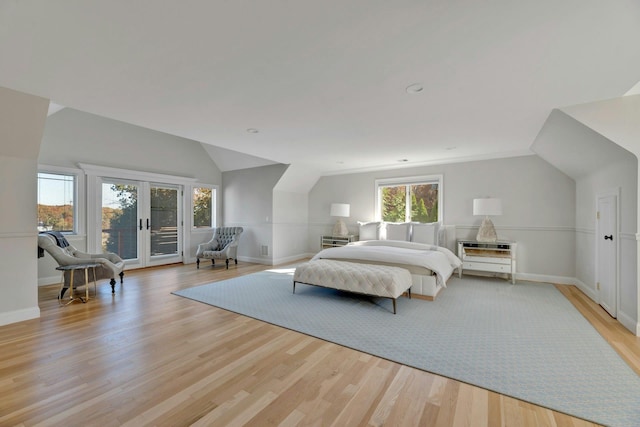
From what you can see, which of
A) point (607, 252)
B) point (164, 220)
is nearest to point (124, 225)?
point (164, 220)

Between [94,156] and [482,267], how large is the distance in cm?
751

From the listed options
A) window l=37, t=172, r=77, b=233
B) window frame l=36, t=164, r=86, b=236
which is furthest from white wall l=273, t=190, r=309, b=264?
window l=37, t=172, r=77, b=233

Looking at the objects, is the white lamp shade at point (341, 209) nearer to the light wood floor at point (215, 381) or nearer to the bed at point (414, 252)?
the bed at point (414, 252)

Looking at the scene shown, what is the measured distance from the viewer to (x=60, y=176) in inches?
190

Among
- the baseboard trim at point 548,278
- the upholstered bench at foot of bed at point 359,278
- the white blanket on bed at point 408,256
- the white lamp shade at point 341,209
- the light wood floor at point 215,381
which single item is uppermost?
the white lamp shade at point 341,209

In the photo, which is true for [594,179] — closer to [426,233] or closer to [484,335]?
[426,233]

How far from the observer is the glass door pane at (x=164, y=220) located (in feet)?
20.3

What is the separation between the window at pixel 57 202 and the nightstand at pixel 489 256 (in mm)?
7189

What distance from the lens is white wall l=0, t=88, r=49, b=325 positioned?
9.20 ft

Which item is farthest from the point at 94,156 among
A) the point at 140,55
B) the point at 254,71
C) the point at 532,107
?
the point at 532,107

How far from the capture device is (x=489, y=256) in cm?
480

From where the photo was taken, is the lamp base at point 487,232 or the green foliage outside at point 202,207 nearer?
the lamp base at point 487,232

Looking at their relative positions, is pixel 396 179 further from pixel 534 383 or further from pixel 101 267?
→ pixel 101 267

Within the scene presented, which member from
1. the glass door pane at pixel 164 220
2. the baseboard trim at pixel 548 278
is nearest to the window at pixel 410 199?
A: the baseboard trim at pixel 548 278
